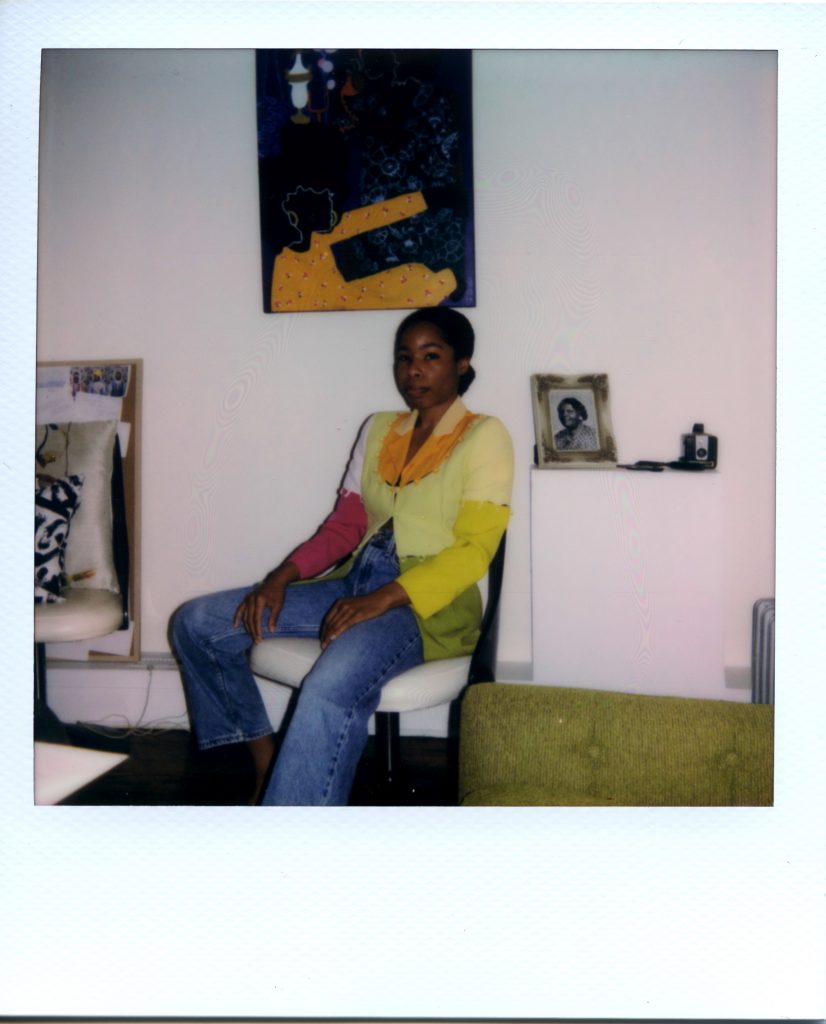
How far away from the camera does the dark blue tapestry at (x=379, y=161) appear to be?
5.61 ft

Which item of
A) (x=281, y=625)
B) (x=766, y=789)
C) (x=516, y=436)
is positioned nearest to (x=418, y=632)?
(x=281, y=625)

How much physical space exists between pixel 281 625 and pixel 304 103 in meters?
0.99

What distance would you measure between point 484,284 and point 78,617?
1.00 m

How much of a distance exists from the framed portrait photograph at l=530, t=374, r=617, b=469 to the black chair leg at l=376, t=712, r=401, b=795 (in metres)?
0.57

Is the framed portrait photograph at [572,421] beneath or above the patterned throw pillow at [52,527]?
above

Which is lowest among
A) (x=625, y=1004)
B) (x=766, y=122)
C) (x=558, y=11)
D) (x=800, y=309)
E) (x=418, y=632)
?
(x=625, y=1004)

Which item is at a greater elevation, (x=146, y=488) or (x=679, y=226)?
(x=679, y=226)

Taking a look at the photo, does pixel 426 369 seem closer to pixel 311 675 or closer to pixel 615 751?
pixel 311 675

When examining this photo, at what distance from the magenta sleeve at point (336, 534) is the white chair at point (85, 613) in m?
0.33

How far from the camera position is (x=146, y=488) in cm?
175

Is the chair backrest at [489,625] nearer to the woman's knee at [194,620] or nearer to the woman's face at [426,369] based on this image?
the woman's face at [426,369]

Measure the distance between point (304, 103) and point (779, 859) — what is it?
5.55 ft

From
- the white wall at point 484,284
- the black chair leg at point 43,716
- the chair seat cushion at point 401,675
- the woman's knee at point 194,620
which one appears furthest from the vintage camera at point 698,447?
the black chair leg at point 43,716

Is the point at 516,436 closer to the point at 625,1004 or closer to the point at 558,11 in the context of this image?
the point at 558,11
